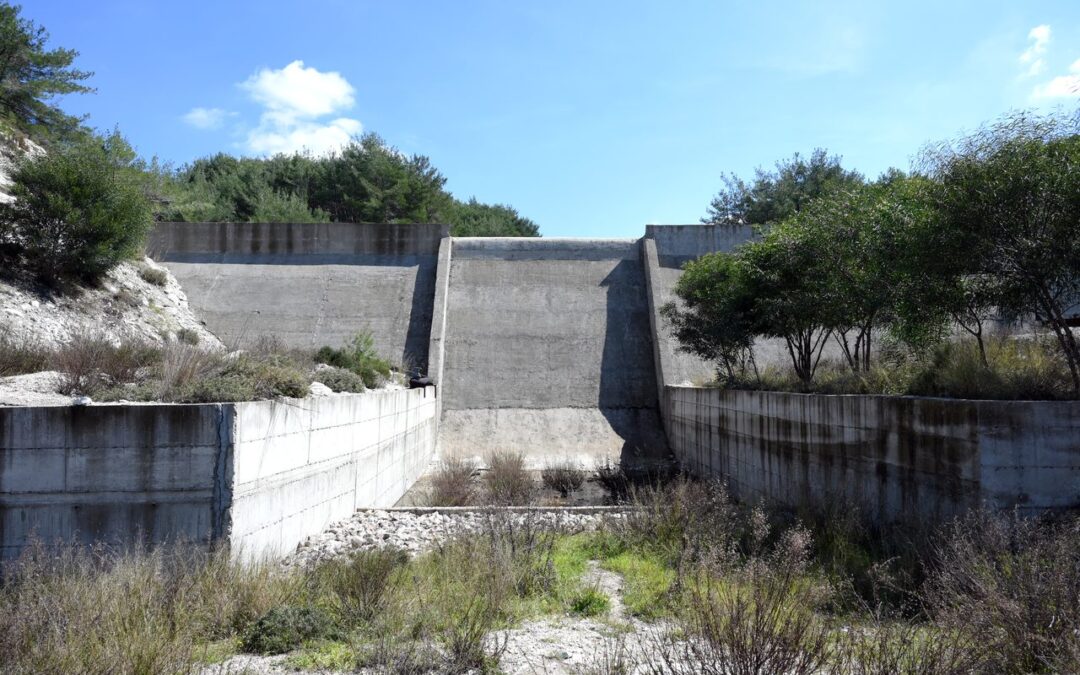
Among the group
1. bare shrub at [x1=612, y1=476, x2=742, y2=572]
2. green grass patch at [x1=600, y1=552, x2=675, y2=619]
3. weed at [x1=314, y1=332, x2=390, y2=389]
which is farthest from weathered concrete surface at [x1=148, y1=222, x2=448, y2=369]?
green grass patch at [x1=600, y1=552, x2=675, y2=619]

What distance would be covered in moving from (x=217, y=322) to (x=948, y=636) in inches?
817

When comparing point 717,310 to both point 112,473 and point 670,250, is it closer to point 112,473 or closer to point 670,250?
point 112,473

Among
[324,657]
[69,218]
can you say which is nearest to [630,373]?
[69,218]

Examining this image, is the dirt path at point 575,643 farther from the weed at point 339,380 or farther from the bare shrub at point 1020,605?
the weed at point 339,380

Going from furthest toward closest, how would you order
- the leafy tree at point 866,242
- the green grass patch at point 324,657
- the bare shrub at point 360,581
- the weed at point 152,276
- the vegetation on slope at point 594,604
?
the weed at point 152,276, the leafy tree at point 866,242, the bare shrub at point 360,581, the green grass patch at point 324,657, the vegetation on slope at point 594,604

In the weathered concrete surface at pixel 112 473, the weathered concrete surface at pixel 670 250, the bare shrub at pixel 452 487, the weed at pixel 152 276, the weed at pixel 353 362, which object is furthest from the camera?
the weathered concrete surface at pixel 670 250

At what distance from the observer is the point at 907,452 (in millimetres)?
7797

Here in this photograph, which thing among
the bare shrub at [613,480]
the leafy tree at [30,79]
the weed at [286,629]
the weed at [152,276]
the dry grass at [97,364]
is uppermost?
the leafy tree at [30,79]

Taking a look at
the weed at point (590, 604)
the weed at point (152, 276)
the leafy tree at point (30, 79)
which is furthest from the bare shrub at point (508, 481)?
the leafy tree at point (30, 79)

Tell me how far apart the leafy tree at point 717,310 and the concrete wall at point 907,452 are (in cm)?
163

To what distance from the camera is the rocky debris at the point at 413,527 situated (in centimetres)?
812

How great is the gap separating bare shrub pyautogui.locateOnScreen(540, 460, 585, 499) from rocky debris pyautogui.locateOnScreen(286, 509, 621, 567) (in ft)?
10.4

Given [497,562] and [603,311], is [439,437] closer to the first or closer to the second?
[603,311]

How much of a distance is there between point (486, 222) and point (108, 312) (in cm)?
3113
